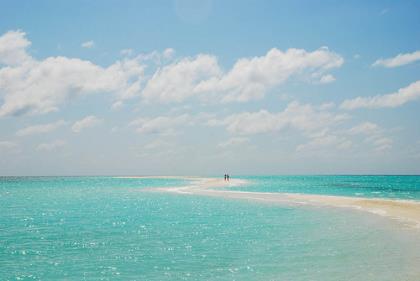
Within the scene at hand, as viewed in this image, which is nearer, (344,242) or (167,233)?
(344,242)

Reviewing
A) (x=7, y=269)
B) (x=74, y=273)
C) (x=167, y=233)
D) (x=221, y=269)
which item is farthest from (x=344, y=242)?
(x=7, y=269)

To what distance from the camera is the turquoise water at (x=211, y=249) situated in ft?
53.4

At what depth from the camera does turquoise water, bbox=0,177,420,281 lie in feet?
53.4

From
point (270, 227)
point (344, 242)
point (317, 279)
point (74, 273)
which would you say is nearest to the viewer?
point (317, 279)

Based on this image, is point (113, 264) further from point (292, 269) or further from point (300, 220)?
point (300, 220)

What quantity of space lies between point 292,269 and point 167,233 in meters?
11.8

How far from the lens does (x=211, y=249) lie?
68.9ft

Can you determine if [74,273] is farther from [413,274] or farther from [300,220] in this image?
[300,220]

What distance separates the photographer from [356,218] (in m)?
33.3

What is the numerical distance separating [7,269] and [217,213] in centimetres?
2343

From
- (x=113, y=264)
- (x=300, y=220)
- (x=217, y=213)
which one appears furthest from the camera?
(x=217, y=213)

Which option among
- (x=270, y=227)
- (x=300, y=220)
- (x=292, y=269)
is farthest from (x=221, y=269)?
(x=300, y=220)

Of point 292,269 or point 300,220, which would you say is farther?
point 300,220

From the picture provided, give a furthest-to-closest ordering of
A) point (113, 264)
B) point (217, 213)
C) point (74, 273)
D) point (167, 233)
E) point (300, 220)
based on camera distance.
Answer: point (217, 213) → point (300, 220) → point (167, 233) → point (113, 264) → point (74, 273)
